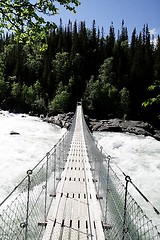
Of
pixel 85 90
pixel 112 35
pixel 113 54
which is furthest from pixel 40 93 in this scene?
pixel 112 35

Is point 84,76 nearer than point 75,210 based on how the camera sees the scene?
No

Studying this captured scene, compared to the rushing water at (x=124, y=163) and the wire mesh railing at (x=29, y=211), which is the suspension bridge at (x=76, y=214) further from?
the rushing water at (x=124, y=163)

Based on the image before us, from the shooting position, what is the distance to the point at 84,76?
5609cm

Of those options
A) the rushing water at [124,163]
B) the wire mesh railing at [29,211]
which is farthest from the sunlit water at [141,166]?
the wire mesh railing at [29,211]

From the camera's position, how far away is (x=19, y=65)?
192 feet

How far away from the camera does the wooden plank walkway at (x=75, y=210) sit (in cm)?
496

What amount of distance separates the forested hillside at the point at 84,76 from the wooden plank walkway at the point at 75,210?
117 feet

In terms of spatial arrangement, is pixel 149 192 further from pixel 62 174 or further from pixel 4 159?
pixel 4 159

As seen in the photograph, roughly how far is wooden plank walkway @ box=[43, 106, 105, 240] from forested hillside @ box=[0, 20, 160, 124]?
35.8 metres

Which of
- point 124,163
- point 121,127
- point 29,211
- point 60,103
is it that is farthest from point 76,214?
point 60,103

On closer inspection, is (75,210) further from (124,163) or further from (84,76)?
(84,76)

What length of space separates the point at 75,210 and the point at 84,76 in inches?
2019

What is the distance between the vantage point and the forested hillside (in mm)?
45750

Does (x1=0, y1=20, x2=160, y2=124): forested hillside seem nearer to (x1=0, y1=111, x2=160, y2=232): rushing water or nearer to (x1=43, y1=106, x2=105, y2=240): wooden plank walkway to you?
(x1=0, y1=111, x2=160, y2=232): rushing water
